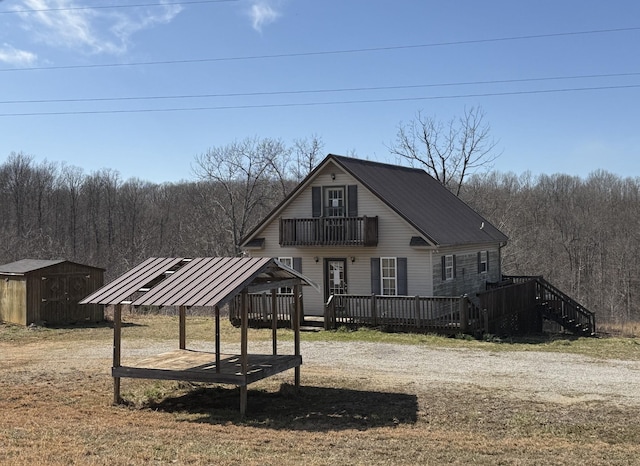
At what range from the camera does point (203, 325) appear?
83.9ft

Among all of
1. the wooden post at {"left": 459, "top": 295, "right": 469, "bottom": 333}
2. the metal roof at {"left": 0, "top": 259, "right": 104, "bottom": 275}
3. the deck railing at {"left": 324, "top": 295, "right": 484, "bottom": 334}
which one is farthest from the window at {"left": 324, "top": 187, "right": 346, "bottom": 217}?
the metal roof at {"left": 0, "top": 259, "right": 104, "bottom": 275}

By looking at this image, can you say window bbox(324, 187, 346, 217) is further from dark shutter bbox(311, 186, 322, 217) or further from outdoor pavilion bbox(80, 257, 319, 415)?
outdoor pavilion bbox(80, 257, 319, 415)

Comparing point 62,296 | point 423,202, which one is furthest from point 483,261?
Answer: point 62,296

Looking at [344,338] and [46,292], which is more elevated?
[46,292]

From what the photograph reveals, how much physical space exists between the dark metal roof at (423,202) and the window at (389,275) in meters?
1.76

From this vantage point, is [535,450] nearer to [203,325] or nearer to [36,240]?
[203,325]

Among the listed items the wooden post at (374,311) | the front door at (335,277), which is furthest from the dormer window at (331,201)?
the wooden post at (374,311)

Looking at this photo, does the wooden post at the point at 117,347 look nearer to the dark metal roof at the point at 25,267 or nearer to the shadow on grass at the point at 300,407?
the shadow on grass at the point at 300,407

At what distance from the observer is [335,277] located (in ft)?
84.4

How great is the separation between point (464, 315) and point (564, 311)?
8448 millimetres

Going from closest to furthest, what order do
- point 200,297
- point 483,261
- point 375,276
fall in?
point 200,297 → point 375,276 → point 483,261

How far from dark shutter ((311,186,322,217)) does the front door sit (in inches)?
75.1

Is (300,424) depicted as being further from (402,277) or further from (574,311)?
(574,311)

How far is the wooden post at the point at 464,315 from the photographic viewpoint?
21.9 m
